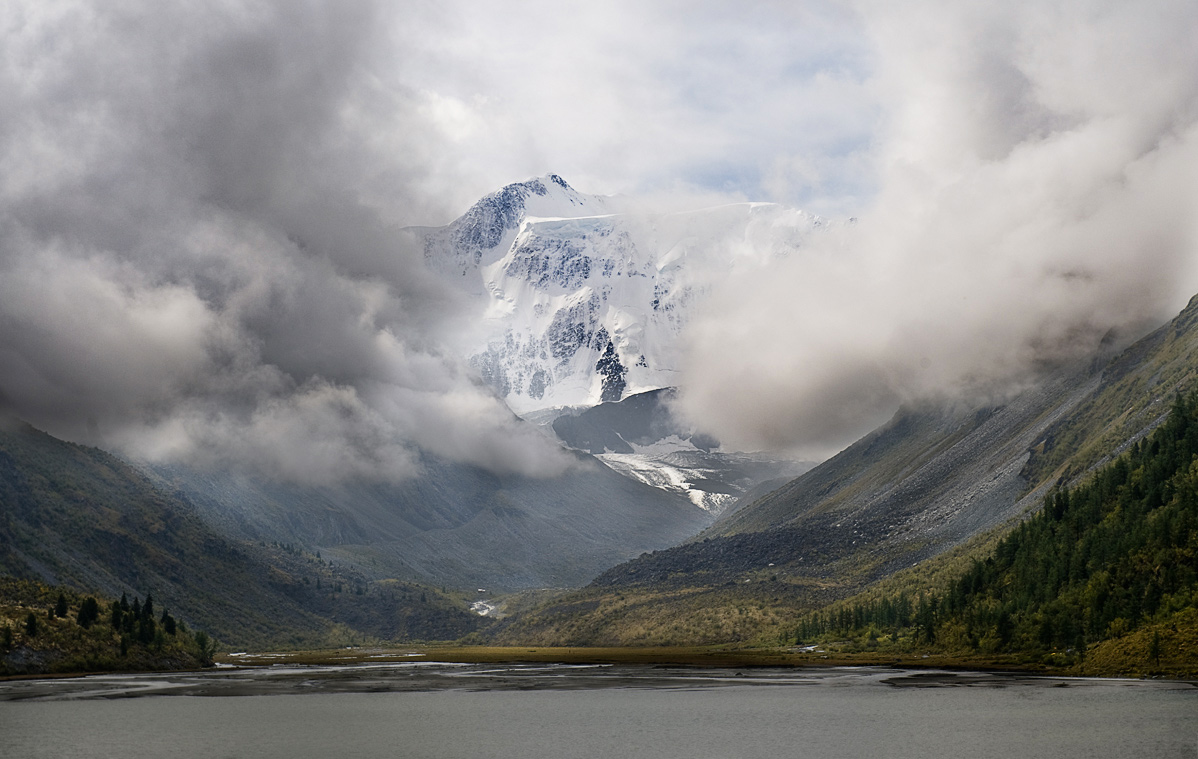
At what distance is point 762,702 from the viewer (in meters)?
156

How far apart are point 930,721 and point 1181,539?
248 ft

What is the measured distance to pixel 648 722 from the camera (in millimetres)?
136500

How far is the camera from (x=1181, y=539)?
17075 centimetres

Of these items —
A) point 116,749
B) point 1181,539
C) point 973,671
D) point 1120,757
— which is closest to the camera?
point 1120,757

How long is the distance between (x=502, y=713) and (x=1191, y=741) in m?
89.8

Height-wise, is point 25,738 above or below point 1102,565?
below

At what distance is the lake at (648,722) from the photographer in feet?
347

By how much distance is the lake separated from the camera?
4163 inches

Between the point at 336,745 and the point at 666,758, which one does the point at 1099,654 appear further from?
the point at 336,745

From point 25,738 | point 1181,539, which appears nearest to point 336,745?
point 25,738

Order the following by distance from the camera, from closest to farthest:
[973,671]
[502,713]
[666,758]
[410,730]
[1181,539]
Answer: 1. [666,758]
2. [410,730]
3. [502,713]
4. [1181,539]
5. [973,671]

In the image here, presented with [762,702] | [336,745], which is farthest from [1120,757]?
[336,745]

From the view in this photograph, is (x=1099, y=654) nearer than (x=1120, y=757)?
No

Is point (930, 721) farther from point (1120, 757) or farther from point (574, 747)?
point (574, 747)
